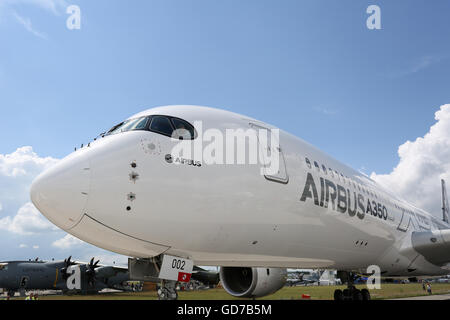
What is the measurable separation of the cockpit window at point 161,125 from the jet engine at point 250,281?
6696 mm

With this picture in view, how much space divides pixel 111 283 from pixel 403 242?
105 ft

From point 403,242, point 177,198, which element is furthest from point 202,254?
point 403,242

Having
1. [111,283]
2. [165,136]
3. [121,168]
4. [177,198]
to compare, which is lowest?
[111,283]

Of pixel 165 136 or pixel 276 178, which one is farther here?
pixel 276 178

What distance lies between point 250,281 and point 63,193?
321 inches

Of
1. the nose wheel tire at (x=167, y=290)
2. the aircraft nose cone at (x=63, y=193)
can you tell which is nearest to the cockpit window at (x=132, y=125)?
the aircraft nose cone at (x=63, y=193)

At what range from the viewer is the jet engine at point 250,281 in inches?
464

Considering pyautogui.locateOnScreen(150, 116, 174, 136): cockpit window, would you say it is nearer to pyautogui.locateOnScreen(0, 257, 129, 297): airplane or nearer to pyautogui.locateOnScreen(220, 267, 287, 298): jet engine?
pyautogui.locateOnScreen(220, 267, 287, 298): jet engine

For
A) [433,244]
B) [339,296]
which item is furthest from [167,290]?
[339,296]

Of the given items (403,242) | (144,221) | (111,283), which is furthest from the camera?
(111,283)

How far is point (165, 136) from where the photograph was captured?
6527 millimetres

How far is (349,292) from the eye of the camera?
16938mm
